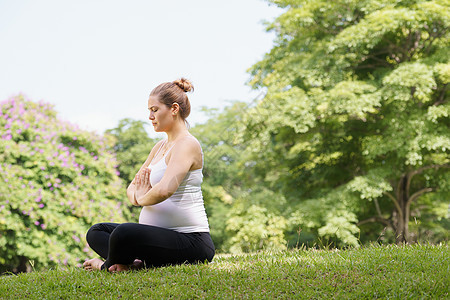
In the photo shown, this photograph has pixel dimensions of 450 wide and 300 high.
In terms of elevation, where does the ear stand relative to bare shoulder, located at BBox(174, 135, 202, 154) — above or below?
above

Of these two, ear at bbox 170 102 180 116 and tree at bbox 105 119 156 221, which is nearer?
ear at bbox 170 102 180 116

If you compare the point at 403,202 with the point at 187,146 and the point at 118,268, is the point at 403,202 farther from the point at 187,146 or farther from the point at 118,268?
the point at 118,268

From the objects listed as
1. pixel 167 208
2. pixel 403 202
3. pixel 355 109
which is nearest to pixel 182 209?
pixel 167 208

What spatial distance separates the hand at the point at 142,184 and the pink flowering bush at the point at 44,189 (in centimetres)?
779

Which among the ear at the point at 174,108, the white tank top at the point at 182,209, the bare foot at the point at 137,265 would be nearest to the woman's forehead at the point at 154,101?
the ear at the point at 174,108

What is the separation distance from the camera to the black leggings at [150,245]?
341 centimetres

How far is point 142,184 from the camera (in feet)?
12.4

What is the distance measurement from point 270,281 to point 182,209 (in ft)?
3.09

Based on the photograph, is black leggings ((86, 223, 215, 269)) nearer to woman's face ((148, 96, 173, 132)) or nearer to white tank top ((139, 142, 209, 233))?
white tank top ((139, 142, 209, 233))

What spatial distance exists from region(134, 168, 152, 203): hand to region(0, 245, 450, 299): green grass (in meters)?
0.62

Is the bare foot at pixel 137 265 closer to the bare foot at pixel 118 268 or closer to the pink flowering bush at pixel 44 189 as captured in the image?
the bare foot at pixel 118 268

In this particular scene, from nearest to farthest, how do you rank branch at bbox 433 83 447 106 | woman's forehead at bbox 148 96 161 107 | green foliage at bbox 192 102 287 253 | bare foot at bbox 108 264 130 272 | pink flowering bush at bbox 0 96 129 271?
bare foot at bbox 108 264 130 272 < woman's forehead at bbox 148 96 161 107 < pink flowering bush at bbox 0 96 129 271 < branch at bbox 433 83 447 106 < green foliage at bbox 192 102 287 253

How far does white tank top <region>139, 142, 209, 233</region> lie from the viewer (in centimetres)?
368

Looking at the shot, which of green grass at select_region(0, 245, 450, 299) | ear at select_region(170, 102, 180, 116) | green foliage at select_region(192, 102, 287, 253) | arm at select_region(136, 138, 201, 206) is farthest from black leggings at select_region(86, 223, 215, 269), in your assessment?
green foliage at select_region(192, 102, 287, 253)
